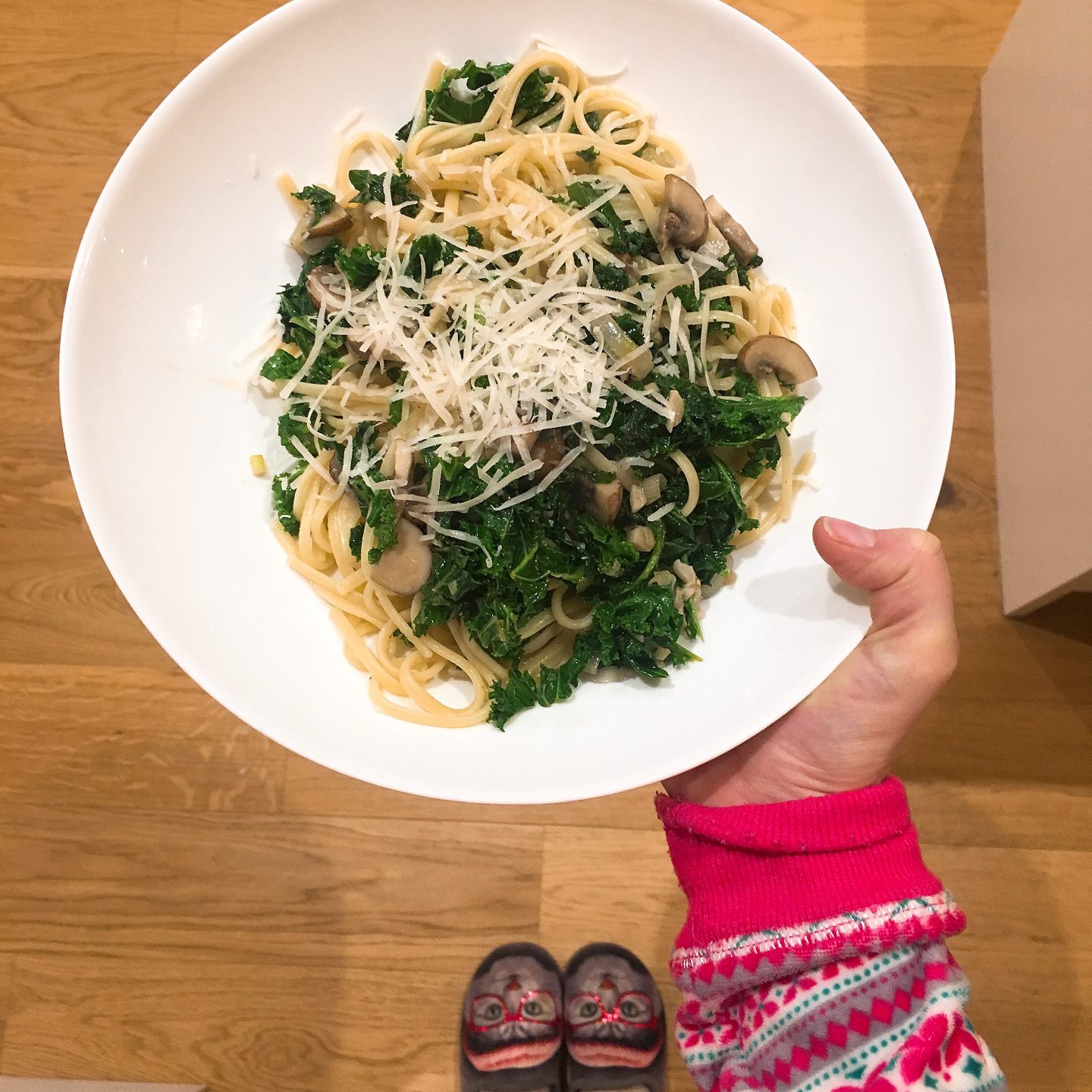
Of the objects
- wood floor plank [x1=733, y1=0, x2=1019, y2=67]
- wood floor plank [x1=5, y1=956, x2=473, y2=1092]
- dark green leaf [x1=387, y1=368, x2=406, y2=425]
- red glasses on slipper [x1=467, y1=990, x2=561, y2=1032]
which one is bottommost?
wood floor plank [x1=5, y1=956, x2=473, y2=1092]

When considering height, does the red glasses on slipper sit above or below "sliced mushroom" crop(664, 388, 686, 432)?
below

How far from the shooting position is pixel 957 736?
2934 millimetres

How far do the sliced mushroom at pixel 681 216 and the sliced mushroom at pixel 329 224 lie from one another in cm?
A: 78

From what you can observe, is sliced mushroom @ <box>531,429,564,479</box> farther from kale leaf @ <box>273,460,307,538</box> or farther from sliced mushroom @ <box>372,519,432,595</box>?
kale leaf @ <box>273,460,307,538</box>

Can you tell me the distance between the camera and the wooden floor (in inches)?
115

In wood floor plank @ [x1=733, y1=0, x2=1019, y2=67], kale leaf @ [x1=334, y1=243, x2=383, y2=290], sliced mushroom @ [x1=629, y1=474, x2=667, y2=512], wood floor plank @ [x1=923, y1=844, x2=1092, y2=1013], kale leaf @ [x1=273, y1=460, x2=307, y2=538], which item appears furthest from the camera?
wood floor plank @ [x1=733, y1=0, x2=1019, y2=67]

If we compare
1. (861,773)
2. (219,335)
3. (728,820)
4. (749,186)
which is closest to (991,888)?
(861,773)

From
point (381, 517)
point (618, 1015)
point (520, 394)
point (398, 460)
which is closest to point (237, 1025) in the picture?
point (618, 1015)

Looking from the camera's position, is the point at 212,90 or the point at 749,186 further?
the point at 749,186

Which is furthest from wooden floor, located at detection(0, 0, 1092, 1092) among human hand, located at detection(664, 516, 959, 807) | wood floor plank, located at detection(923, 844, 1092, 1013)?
human hand, located at detection(664, 516, 959, 807)

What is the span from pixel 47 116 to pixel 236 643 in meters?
2.43

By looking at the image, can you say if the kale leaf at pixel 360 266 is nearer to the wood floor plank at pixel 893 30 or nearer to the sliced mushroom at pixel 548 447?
the sliced mushroom at pixel 548 447

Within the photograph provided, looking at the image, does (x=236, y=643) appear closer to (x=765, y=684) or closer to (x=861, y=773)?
(x=765, y=684)

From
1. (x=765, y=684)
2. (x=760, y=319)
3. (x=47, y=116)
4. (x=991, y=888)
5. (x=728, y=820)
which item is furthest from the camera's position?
(x=47, y=116)
